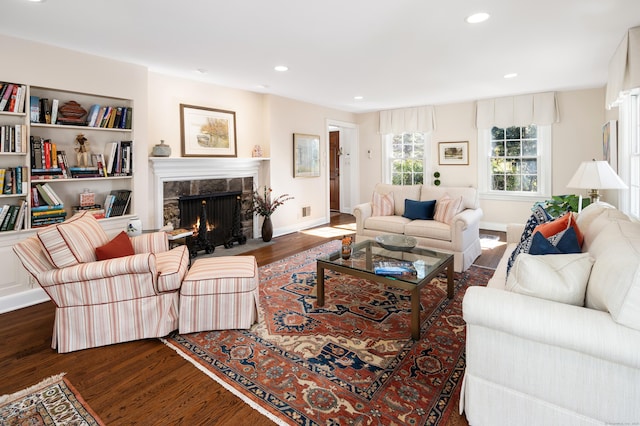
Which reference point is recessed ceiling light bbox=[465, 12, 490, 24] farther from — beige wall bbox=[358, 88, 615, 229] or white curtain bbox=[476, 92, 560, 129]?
white curtain bbox=[476, 92, 560, 129]

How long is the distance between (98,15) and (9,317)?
2593 mm

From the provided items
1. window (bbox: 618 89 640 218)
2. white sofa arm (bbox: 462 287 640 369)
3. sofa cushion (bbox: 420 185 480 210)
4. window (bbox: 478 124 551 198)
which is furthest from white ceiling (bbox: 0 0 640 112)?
white sofa arm (bbox: 462 287 640 369)

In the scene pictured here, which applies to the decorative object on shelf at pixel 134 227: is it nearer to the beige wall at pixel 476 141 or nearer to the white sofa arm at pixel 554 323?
the white sofa arm at pixel 554 323

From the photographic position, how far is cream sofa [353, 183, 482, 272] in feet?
12.9

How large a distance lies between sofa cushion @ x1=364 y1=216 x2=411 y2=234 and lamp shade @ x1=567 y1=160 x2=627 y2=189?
1.91 metres

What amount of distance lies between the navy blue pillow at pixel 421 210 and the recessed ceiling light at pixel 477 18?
2.37 m

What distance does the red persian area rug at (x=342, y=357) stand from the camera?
1.77m

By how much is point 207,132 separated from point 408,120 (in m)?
4.02

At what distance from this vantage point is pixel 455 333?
2.51 m

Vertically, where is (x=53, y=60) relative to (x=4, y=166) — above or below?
above

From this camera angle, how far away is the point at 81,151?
11.6 ft

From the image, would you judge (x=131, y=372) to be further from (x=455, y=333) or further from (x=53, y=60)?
(x=53, y=60)

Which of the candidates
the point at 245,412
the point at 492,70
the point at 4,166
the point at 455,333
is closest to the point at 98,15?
the point at 4,166

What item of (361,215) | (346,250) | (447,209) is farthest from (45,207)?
(447,209)
